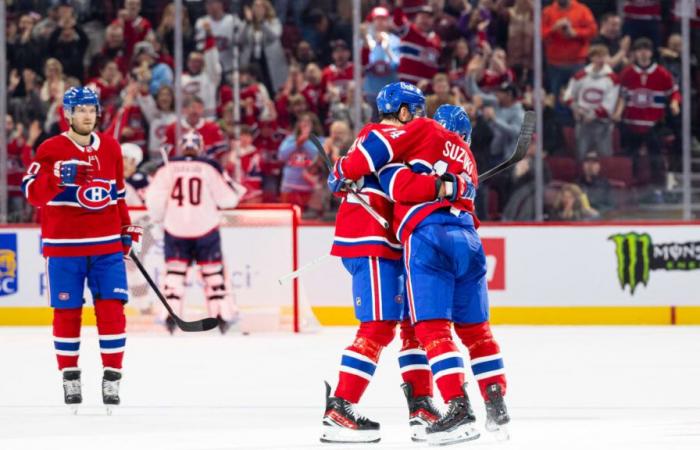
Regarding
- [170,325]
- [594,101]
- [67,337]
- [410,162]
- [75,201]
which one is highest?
[594,101]

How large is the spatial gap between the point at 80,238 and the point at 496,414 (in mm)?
1990

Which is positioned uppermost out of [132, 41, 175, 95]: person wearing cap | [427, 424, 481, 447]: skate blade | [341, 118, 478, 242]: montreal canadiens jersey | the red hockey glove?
[132, 41, 175, 95]: person wearing cap

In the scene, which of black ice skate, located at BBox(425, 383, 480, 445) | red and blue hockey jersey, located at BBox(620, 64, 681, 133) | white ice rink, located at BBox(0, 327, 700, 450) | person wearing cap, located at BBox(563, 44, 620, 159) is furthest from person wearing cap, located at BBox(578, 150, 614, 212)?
black ice skate, located at BBox(425, 383, 480, 445)

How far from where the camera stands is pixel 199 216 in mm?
10219

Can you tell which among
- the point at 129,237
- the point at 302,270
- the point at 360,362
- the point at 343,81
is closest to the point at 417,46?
the point at 343,81

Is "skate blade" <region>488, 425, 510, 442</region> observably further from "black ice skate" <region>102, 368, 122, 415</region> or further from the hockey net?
the hockey net

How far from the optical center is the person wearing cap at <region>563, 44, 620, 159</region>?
36.2 feet

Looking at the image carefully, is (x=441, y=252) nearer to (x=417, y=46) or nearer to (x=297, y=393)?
(x=297, y=393)

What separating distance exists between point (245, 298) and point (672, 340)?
9.49 feet

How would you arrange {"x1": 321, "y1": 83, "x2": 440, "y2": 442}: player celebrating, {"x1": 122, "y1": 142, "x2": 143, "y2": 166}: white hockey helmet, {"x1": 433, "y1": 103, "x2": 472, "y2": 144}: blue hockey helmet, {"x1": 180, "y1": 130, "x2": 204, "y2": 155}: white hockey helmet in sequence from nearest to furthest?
{"x1": 321, "y1": 83, "x2": 440, "y2": 442}: player celebrating → {"x1": 433, "y1": 103, "x2": 472, "y2": 144}: blue hockey helmet → {"x1": 180, "y1": 130, "x2": 204, "y2": 155}: white hockey helmet → {"x1": 122, "y1": 142, "x2": 143, "y2": 166}: white hockey helmet

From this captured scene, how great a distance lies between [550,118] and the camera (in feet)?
36.2

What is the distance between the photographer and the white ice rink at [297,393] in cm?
533

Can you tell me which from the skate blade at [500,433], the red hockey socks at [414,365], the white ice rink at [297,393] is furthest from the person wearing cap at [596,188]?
the skate blade at [500,433]

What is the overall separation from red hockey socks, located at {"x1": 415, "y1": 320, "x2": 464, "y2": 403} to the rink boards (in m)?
5.43
